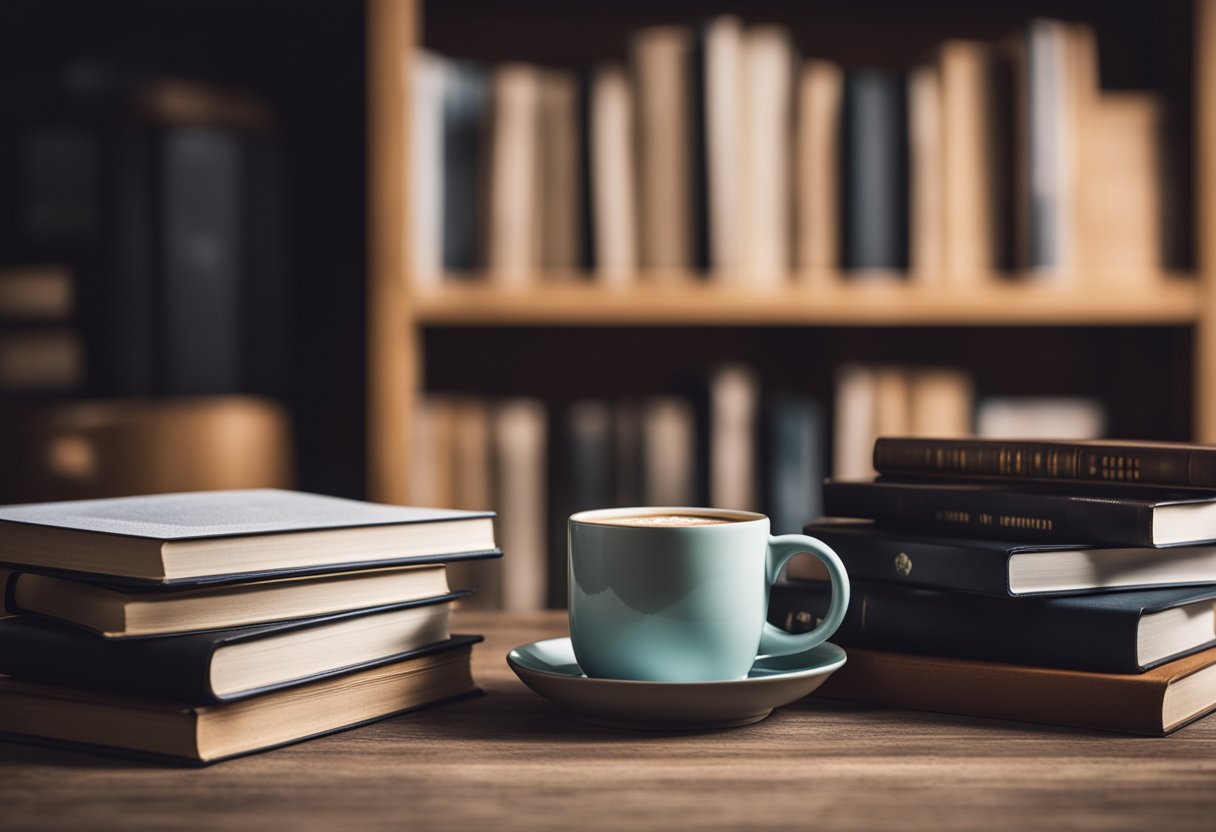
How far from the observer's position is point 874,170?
1.44 metres

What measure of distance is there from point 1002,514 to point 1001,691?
91 millimetres

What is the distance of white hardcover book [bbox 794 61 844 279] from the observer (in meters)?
1.43

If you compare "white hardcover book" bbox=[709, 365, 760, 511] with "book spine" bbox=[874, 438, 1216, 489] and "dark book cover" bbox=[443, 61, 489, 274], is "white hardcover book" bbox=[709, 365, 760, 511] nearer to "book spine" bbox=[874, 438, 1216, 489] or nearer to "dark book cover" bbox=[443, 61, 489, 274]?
"dark book cover" bbox=[443, 61, 489, 274]

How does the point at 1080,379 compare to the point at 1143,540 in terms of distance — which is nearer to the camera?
the point at 1143,540

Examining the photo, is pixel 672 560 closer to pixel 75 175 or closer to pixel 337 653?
pixel 337 653

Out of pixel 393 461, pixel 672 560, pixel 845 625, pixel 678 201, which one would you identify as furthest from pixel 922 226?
pixel 672 560

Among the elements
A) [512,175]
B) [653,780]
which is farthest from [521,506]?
[653,780]

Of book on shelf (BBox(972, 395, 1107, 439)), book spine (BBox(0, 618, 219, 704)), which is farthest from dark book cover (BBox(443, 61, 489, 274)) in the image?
book spine (BBox(0, 618, 219, 704))

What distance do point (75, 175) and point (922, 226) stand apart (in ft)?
3.50

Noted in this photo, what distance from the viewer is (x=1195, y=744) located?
554mm

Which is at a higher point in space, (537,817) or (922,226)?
(922,226)

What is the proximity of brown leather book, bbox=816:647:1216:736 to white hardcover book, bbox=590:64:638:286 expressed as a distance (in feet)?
2.84

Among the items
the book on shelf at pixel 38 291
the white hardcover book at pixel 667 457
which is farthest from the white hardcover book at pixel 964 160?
the book on shelf at pixel 38 291

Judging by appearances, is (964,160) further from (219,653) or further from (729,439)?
(219,653)
